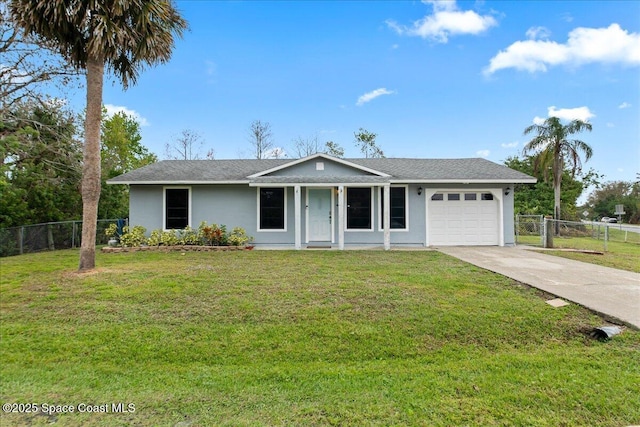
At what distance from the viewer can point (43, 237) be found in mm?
12539

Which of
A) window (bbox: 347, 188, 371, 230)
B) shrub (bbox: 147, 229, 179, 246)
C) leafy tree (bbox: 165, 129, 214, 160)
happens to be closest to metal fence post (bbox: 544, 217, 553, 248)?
window (bbox: 347, 188, 371, 230)

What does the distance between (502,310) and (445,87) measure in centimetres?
1663

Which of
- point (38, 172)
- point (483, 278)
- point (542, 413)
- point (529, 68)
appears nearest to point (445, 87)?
point (529, 68)

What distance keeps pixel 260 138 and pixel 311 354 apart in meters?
26.7

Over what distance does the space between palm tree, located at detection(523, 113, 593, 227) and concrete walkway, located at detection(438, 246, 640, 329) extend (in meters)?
12.0

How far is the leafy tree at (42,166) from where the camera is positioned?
40.7ft

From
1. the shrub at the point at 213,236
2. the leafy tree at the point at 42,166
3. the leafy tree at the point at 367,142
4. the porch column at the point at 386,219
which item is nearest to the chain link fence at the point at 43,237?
the leafy tree at the point at 42,166

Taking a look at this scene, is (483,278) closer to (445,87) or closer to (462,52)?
Result: (462,52)

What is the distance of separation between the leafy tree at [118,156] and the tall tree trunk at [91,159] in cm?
924

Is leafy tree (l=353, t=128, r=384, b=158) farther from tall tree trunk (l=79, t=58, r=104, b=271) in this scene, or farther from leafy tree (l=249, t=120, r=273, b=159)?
tall tree trunk (l=79, t=58, r=104, b=271)

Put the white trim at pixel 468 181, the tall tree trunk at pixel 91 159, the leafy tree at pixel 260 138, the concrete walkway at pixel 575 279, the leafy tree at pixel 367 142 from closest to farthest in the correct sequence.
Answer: the concrete walkway at pixel 575 279 < the tall tree trunk at pixel 91 159 < the white trim at pixel 468 181 < the leafy tree at pixel 260 138 < the leafy tree at pixel 367 142

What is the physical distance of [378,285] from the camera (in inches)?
239

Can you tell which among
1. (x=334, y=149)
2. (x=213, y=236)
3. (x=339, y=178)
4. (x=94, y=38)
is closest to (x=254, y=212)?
(x=213, y=236)

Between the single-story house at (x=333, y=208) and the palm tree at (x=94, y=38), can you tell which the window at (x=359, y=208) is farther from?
the palm tree at (x=94, y=38)
